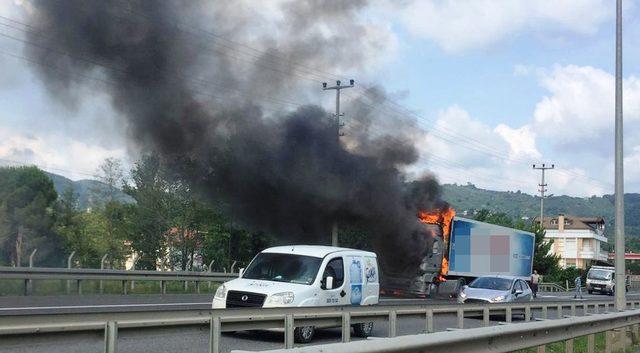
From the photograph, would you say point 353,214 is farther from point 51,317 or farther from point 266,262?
point 51,317

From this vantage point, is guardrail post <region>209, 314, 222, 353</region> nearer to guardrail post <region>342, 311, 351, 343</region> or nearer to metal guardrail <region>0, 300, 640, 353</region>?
metal guardrail <region>0, 300, 640, 353</region>

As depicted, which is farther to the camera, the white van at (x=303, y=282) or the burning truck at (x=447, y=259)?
the burning truck at (x=447, y=259)

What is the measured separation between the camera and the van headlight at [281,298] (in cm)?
1308

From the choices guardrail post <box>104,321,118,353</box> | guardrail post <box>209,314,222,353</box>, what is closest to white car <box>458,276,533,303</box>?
guardrail post <box>209,314,222,353</box>

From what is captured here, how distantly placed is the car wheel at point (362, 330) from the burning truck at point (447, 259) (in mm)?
14326

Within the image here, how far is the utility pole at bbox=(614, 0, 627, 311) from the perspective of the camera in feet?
59.6

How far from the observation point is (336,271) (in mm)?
14469

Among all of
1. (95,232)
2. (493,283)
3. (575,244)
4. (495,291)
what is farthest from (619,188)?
(575,244)

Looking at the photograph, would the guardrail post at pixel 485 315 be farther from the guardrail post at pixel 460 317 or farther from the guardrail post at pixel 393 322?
the guardrail post at pixel 393 322

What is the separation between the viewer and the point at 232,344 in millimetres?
12344

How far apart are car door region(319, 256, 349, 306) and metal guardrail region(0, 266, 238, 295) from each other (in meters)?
9.44

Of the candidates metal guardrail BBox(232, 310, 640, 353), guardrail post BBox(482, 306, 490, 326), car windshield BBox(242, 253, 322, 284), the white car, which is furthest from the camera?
the white car

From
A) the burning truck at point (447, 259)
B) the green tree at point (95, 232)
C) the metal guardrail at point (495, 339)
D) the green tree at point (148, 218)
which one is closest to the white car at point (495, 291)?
the burning truck at point (447, 259)

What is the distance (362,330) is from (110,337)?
7.19 meters
